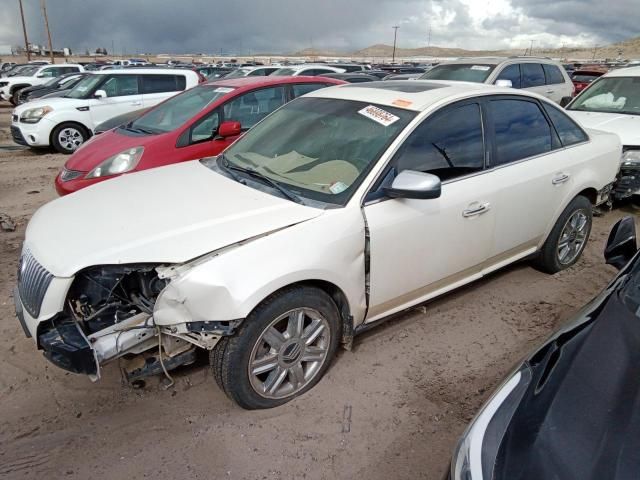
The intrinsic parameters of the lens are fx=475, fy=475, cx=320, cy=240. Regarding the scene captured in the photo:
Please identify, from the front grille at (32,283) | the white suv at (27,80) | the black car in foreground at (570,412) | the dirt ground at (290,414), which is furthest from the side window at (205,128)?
the white suv at (27,80)

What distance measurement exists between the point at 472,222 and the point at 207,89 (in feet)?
14.0

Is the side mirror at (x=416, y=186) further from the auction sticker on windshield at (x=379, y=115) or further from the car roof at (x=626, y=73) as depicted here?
the car roof at (x=626, y=73)

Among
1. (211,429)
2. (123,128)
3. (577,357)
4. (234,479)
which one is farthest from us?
(123,128)

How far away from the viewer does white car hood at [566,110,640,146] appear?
A: 18.7 feet

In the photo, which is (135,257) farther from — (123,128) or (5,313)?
(123,128)

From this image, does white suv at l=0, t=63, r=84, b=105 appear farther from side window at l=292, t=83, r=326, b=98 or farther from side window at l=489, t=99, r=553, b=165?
side window at l=489, t=99, r=553, b=165

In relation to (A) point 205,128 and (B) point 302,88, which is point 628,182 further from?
(A) point 205,128

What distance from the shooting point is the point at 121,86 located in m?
10.1

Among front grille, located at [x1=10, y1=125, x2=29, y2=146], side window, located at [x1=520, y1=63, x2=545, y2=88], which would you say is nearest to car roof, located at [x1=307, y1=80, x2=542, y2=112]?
side window, located at [x1=520, y1=63, x2=545, y2=88]

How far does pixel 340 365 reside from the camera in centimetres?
309

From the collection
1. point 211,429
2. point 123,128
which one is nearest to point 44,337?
point 211,429

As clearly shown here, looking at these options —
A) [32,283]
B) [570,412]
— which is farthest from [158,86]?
[570,412]

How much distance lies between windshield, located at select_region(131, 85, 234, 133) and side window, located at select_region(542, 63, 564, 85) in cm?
746

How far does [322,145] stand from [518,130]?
159 centimetres
